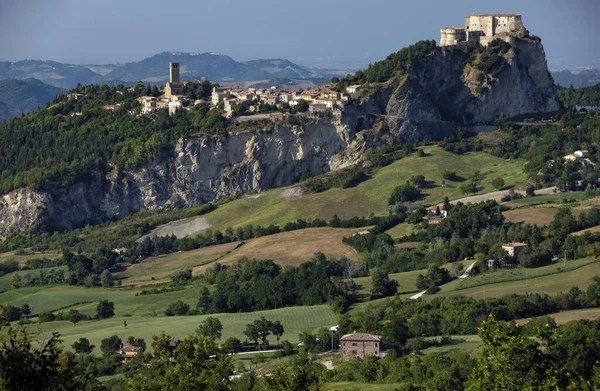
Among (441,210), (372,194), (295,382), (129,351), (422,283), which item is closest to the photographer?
(295,382)

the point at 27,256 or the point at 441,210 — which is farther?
the point at 27,256

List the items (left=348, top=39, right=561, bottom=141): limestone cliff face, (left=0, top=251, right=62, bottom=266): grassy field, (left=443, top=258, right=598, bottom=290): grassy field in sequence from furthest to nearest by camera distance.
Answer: (left=348, top=39, right=561, bottom=141): limestone cliff face, (left=0, top=251, right=62, bottom=266): grassy field, (left=443, top=258, right=598, bottom=290): grassy field

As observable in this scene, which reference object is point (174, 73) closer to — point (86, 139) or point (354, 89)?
point (86, 139)

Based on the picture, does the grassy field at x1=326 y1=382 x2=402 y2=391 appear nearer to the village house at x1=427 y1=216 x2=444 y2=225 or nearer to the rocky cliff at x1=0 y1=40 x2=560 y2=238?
the village house at x1=427 y1=216 x2=444 y2=225

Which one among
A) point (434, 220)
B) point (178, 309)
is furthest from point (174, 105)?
point (178, 309)

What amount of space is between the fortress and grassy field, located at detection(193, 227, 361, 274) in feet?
93.1

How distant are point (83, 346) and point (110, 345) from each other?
101cm

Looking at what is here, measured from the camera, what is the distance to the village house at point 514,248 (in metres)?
53.6

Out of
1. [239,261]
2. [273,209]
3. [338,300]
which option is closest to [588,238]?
[338,300]

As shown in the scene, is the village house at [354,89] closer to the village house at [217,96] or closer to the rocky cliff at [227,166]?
the rocky cliff at [227,166]

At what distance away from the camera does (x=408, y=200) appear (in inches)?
2714

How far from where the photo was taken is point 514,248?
2121 inches

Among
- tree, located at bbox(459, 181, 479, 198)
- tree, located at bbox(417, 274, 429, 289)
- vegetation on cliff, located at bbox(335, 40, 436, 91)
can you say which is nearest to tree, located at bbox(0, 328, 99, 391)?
tree, located at bbox(417, 274, 429, 289)

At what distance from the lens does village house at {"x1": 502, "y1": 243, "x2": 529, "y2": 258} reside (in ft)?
176
